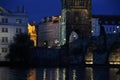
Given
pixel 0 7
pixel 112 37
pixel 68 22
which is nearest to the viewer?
pixel 112 37

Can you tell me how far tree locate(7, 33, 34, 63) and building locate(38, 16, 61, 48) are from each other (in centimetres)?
5635

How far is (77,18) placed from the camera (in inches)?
4126

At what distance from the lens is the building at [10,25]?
87.7 metres

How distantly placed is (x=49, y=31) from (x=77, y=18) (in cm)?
4261

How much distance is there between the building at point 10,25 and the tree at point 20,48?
463cm

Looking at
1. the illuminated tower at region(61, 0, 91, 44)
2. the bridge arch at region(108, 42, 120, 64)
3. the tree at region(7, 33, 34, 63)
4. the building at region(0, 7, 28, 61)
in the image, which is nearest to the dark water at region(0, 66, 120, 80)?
the tree at region(7, 33, 34, 63)

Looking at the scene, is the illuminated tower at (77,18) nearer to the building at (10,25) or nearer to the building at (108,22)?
the building at (10,25)

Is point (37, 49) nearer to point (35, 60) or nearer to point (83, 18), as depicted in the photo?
point (35, 60)

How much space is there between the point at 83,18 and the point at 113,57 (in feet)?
55.6

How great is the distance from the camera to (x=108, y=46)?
87.4 m

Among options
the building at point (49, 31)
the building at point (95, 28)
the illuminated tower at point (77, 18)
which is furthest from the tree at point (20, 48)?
the building at point (49, 31)

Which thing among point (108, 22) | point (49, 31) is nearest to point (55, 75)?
A: point (108, 22)

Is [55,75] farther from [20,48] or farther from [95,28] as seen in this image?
[95,28]

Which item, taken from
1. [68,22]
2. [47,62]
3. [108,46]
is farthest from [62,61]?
[68,22]
